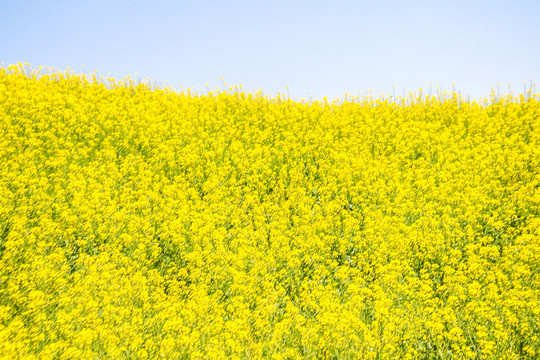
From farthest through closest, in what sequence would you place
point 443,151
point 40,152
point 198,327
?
point 443,151, point 40,152, point 198,327

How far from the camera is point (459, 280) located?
558cm

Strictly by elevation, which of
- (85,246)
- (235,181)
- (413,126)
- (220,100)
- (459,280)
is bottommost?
(459,280)

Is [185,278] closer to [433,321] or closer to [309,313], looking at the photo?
[309,313]

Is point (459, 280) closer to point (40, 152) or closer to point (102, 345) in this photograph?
point (102, 345)

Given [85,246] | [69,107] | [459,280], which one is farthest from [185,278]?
[69,107]

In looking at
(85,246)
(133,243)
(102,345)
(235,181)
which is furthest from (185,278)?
(235,181)

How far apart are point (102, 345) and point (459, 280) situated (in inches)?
164

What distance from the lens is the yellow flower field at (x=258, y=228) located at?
14.6 feet

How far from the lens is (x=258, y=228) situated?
7.12m

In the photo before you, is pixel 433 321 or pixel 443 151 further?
pixel 443 151

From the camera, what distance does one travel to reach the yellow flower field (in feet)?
14.6

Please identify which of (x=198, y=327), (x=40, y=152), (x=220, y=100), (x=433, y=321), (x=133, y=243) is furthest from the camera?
(x=220, y=100)

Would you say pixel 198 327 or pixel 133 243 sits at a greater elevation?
pixel 133 243

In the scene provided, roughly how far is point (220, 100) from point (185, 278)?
7.45m
